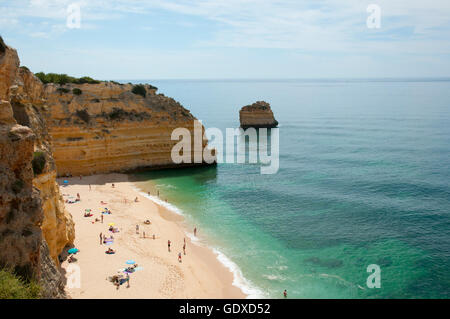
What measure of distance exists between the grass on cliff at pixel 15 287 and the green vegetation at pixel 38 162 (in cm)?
897

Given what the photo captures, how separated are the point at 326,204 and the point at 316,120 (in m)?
70.1

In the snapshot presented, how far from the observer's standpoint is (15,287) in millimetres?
8734

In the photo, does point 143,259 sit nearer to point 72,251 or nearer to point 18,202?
point 72,251

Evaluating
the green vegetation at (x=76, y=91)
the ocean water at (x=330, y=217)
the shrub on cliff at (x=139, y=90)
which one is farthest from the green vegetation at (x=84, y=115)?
the ocean water at (x=330, y=217)

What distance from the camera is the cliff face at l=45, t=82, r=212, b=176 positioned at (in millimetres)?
43719

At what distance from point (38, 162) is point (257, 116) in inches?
2971

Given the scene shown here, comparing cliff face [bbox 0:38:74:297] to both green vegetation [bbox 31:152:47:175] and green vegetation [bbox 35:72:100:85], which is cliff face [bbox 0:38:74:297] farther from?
green vegetation [bbox 35:72:100:85]

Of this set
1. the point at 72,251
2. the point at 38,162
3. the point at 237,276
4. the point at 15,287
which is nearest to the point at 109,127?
the point at 72,251

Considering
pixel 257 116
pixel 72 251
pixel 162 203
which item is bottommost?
pixel 72 251

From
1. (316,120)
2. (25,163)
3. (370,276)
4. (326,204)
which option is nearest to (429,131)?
(316,120)

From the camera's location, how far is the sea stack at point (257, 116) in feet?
294

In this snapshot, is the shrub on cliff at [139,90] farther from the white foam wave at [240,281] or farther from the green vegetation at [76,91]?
A: the white foam wave at [240,281]
